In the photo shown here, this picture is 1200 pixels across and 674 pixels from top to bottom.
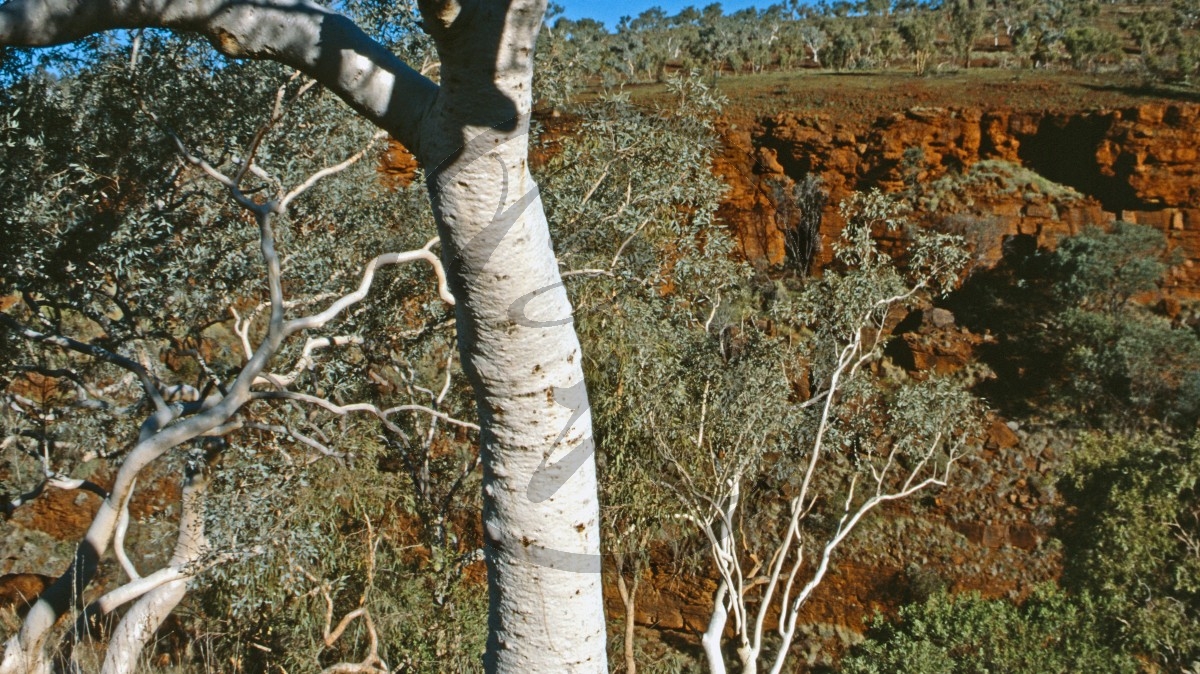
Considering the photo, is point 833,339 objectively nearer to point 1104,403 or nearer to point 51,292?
point 51,292

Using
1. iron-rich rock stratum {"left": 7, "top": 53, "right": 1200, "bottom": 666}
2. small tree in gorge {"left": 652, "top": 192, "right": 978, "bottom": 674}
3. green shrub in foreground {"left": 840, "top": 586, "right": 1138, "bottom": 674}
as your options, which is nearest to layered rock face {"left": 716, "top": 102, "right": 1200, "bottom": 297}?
iron-rich rock stratum {"left": 7, "top": 53, "right": 1200, "bottom": 666}

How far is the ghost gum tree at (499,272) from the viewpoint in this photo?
153 centimetres

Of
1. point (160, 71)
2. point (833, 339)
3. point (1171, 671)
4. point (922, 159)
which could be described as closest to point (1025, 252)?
point (922, 159)

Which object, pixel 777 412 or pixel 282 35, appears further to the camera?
pixel 777 412

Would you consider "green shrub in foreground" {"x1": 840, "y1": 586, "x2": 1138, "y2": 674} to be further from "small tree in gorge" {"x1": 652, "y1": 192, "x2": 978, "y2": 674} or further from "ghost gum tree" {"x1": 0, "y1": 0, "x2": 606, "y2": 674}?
"ghost gum tree" {"x1": 0, "y1": 0, "x2": 606, "y2": 674}

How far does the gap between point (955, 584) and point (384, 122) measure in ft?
39.0

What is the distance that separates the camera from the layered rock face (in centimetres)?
1659

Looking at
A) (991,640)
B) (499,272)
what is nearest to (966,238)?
(991,640)

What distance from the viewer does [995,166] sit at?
17828mm

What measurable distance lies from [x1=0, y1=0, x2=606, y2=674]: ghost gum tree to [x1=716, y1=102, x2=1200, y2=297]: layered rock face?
16156mm

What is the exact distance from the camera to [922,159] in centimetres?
1788

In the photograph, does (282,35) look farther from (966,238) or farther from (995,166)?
(995,166)

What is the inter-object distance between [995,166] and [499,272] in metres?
18.7

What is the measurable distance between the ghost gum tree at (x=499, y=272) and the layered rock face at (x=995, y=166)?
16.2 meters
